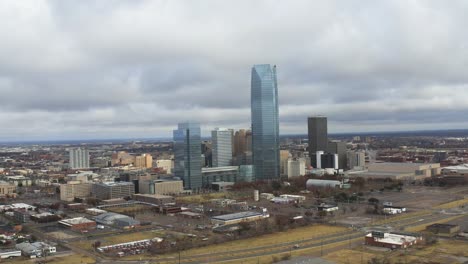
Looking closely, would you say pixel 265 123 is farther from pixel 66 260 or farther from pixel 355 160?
pixel 66 260

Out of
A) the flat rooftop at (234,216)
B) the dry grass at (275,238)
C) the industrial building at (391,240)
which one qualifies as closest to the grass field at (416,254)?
the industrial building at (391,240)

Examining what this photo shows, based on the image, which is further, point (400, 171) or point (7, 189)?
point (400, 171)

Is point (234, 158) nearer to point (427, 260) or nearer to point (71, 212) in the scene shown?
point (71, 212)

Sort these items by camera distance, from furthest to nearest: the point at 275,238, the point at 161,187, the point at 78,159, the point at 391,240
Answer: the point at 78,159 → the point at 161,187 → the point at 275,238 → the point at 391,240

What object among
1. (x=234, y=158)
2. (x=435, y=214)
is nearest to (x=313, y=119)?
(x=234, y=158)

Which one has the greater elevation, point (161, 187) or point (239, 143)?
point (239, 143)

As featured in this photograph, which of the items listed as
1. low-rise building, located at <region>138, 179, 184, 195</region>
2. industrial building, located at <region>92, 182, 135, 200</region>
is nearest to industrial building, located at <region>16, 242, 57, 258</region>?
industrial building, located at <region>92, 182, 135, 200</region>

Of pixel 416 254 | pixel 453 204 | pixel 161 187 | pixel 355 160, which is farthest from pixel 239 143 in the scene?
pixel 416 254
